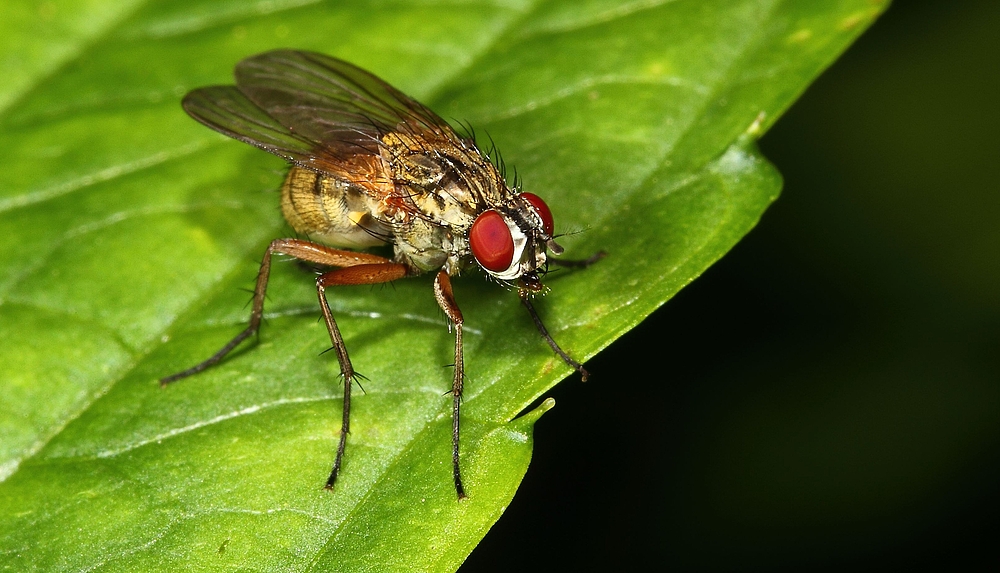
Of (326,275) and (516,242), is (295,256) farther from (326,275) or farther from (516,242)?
(516,242)

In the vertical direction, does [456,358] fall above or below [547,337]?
below

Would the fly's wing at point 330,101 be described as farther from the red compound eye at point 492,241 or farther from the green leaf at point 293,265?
the red compound eye at point 492,241

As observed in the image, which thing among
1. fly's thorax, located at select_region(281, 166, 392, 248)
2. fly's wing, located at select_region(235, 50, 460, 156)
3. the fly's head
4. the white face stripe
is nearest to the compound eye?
the fly's head

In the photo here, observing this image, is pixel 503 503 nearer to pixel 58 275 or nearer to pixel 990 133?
pixel 58 275

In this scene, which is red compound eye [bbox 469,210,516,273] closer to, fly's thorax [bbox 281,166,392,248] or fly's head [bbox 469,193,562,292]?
fly's head [bbox 469,193,562,292]

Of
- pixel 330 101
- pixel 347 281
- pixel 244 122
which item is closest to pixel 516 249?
pixel 347 281

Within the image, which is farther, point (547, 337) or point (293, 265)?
point (293, 265)

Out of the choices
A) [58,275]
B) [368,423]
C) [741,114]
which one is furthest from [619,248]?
[58,275]
